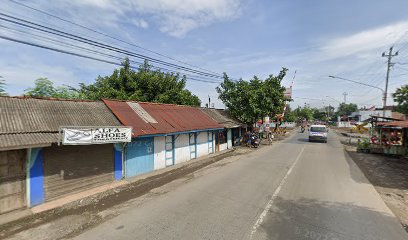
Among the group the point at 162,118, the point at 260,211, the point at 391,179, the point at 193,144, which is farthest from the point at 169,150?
the point at 391,179

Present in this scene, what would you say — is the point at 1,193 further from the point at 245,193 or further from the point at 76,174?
the point at 245,193

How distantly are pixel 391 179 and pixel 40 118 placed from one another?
1656 centimetres

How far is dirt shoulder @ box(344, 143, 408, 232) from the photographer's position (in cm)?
818

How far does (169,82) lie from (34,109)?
56.2ft

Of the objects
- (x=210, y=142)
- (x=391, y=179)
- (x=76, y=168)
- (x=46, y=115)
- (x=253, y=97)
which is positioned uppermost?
(x=253, y=97)

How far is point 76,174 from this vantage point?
9.56 metres

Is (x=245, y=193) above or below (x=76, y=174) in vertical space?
below

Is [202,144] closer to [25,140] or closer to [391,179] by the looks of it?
[391,179]

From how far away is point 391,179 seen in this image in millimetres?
11992

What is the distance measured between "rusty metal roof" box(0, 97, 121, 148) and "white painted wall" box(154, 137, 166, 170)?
2944 mm

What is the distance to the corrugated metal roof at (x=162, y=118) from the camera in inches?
497

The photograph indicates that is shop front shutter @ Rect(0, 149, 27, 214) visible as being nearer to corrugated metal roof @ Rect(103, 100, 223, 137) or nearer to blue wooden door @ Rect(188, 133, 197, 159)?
corrugated metal roof @ Rect(103, 100, 223, 137)

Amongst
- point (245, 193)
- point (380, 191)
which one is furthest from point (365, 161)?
point (245, 193)

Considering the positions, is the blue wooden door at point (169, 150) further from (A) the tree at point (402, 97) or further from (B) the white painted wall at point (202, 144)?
(A) the tree at point (402, 97)
